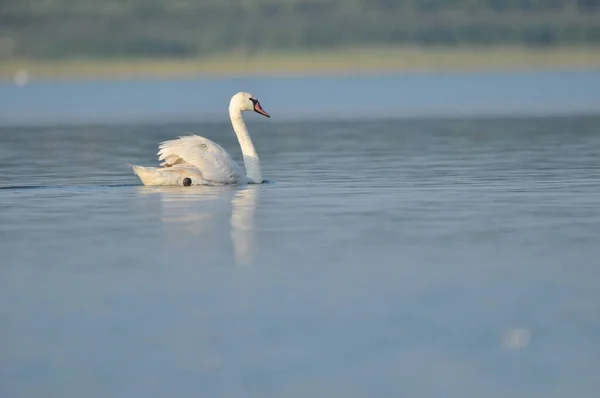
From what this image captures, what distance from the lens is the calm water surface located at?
30.1 ft

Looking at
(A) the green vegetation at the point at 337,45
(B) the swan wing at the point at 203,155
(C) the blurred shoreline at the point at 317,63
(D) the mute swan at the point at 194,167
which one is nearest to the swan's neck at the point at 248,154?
(D) the mute swan at the point at 194,167

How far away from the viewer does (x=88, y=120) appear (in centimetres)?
4453

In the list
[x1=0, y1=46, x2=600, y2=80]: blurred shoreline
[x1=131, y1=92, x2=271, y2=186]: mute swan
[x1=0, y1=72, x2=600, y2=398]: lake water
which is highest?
[x1=0, y1=46, x2=600, y2=80]: blurred shoreline

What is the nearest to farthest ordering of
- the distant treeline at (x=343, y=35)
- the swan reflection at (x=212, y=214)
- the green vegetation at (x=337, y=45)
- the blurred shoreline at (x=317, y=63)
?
the swan reflection at (x=212, y=214) → the blurred shoreline at (x=317, y=63) → the green vegetation at (x=337, y=45) → the distant treeline at (x=343, y=35)

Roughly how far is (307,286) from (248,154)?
839 centimetres

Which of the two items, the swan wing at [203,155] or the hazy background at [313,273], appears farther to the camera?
the swan wing at [203,155]

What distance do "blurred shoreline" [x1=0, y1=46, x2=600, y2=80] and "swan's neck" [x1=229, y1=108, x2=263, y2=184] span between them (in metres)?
121

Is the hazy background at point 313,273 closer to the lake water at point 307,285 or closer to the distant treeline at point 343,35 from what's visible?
the lake water at point 307,285

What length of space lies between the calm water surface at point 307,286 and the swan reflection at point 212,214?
4cm

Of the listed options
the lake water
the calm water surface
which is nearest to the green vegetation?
the lake water

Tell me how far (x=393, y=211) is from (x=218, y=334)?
6137mm

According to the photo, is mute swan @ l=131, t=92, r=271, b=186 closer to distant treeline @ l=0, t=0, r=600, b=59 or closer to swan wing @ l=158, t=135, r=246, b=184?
swan wing @ l=158, t=135, r=246, b=184

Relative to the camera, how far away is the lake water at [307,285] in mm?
9164

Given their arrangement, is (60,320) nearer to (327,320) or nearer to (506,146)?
(327,320)
